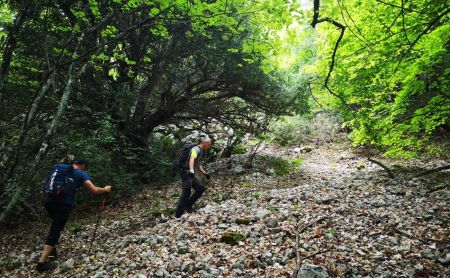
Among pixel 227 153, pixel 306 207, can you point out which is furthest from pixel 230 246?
pixel 227 153

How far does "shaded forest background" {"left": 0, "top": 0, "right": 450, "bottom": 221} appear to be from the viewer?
22.3ft

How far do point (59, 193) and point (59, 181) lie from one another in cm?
26

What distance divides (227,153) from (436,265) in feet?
42.5

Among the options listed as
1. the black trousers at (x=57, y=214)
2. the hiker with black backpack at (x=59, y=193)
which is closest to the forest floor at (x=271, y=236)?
the hiker with black backpack at (x=59, y=193)

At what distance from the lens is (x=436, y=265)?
453 cm

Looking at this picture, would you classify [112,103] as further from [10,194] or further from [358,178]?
[358,178]

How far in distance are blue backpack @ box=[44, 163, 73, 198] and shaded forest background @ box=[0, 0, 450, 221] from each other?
57cm

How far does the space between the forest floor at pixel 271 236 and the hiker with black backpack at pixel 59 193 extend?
1.78ft

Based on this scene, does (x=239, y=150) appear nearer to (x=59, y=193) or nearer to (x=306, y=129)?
(x=306, y=129)

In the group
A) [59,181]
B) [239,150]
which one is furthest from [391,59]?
[239,150]

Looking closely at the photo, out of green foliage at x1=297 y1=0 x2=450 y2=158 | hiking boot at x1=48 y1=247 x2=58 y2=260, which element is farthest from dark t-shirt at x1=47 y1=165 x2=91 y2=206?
green foliage at x1=297 y1=0 x2=450 y2=158

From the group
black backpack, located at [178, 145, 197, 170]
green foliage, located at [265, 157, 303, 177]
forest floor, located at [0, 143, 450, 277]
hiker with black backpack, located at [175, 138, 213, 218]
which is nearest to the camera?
forest floor, located at [0, 143, 450, 277]

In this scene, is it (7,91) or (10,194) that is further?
(7,91)

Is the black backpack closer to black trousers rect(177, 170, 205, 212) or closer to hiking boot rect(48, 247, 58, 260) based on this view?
black trousers rect(177, 170, 205, 212)
